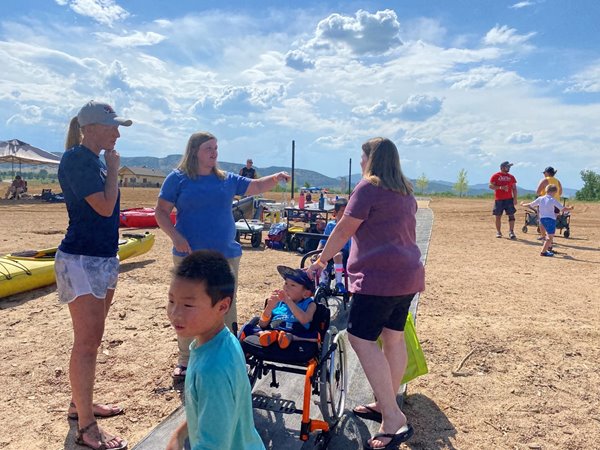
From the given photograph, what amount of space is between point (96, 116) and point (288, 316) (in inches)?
72.1

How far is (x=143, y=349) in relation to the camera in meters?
4.81

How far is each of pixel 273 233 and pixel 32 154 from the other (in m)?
21.0

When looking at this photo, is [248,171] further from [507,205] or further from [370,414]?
[370,414]

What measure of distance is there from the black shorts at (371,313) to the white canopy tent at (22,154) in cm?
2551

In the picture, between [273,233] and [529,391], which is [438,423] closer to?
[529,391]

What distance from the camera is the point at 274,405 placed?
122 inches

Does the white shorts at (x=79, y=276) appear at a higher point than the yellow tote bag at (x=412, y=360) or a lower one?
higher

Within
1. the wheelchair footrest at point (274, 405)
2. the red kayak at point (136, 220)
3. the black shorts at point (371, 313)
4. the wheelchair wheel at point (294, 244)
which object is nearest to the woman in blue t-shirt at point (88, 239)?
the wheelchair footrest at point (274, 405)

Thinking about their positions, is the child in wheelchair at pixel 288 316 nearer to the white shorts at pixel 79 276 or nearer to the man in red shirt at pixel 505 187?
the white shorts at pixel 79 276

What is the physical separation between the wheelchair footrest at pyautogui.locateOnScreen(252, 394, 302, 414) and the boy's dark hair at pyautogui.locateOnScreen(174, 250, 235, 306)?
1.59 metres

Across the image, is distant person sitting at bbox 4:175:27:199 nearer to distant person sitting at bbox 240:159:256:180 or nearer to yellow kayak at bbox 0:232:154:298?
distant person sitting at bbox 240:159:256:180

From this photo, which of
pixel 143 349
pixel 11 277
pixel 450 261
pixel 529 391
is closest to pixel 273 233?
pixel 450 261

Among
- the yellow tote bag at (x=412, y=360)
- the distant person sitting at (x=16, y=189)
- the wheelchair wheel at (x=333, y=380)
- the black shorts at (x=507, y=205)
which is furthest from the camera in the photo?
the distant person sitting at (x=16, y=189)

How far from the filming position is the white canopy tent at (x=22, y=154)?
2559 cm
